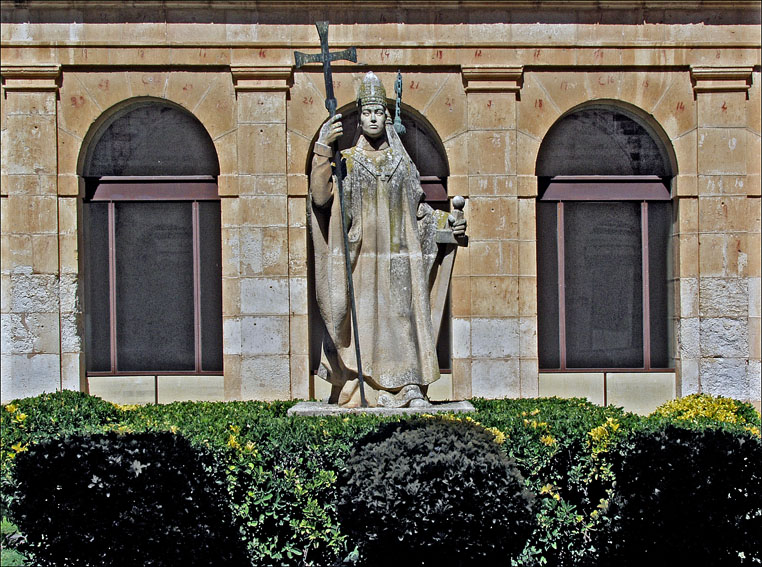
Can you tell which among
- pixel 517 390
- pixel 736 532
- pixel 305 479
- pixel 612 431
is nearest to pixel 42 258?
pixel 517 390

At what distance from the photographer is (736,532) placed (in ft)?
26.5

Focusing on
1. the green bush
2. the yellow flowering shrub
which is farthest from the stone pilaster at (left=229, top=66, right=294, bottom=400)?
the green bush

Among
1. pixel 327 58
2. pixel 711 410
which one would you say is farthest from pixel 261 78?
pixel 711 410

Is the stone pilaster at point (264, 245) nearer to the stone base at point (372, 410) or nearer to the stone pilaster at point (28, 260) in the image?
the stone pilaster at point (28, 260)

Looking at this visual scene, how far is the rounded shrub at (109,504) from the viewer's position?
25.8ft

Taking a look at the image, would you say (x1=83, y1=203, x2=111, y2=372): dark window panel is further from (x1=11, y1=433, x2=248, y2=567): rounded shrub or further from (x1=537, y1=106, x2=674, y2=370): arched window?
(x1=11, y1=433, x2=248, y2=567): rounded shrub

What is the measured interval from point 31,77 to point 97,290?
11.5 feet

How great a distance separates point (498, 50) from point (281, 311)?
5.39 metres

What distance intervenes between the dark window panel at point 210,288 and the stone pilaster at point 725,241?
773cm

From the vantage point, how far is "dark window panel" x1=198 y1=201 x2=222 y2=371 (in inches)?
649

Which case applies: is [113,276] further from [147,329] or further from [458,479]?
[458,479]

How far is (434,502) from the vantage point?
7.52 meters

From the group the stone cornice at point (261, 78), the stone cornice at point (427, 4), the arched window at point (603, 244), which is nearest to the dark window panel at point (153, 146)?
the stone cornice at point (261, 78)

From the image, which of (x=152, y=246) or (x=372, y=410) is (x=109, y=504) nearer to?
(x=372, y=410)
